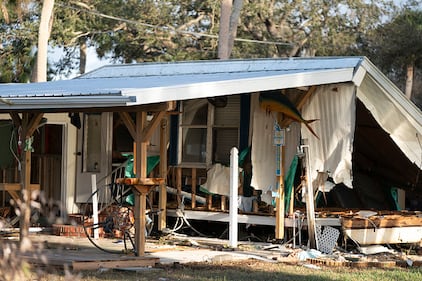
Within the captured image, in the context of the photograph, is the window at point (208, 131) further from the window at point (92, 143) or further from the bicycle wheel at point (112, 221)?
the window at point (92, 143)

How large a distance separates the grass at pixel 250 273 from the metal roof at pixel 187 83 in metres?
2.07

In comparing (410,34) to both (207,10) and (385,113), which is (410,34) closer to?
(207,10)

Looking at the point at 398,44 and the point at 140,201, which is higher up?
the point at 398,44

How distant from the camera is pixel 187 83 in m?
10.8

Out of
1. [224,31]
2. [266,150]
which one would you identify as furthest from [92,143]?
[224,31]

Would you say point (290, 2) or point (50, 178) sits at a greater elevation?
point (290, 2)

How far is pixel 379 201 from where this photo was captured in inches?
620

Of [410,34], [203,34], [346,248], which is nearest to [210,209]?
[346,248]

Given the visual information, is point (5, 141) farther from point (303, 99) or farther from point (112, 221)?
point (303, 99)

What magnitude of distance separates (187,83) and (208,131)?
3554 millimetres

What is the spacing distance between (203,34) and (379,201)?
19.9 m

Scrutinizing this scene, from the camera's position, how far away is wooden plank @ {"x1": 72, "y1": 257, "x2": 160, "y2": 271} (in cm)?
1001

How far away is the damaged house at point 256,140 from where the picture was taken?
38.7 ft

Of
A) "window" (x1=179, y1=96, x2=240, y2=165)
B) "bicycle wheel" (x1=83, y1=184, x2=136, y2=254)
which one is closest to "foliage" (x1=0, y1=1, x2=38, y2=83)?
"bicycle wheel" (x1=83, y1=184, x2=136, y2=254)
